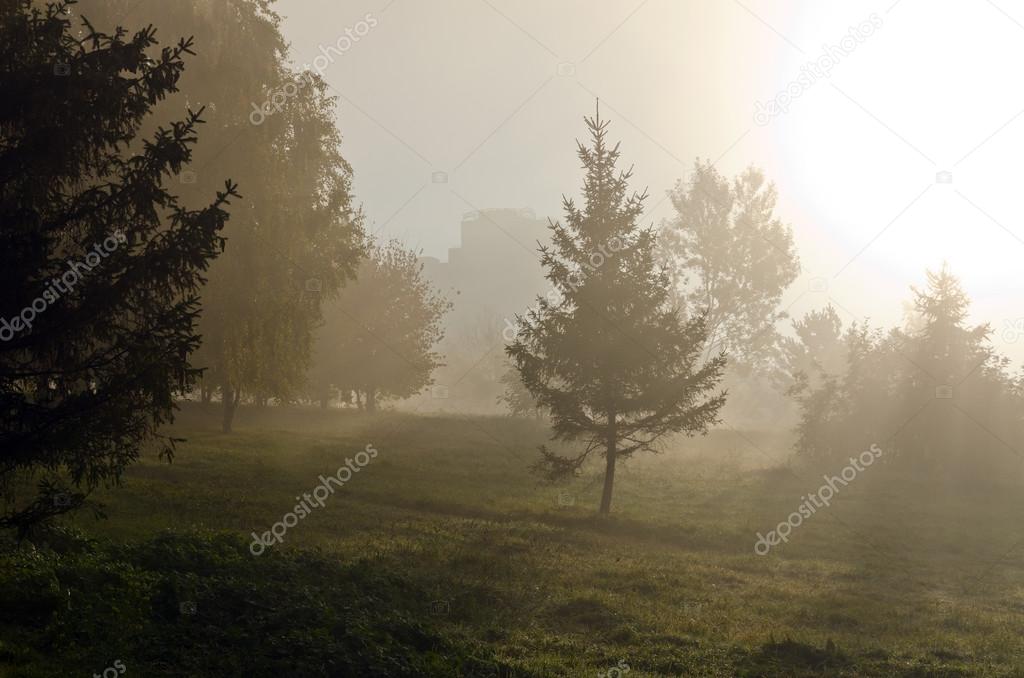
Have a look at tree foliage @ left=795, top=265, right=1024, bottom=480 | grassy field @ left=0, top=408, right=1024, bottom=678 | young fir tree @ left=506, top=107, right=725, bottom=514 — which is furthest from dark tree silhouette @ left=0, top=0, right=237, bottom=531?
tree foliage @ left=795, top=265, right=1024, bottom=480

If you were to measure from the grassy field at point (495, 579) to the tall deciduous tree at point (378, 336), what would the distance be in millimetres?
20021

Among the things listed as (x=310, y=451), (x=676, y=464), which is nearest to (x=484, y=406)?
(x=676, y=464)

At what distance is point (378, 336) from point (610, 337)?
3210cm

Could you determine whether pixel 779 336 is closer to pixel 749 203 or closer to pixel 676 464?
pixel 749 203

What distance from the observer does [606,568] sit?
18.2m

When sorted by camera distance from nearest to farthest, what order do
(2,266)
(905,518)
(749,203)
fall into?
(2,266)
(905,518)
(749,203)

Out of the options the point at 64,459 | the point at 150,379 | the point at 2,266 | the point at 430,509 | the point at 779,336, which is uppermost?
the point at 779,336

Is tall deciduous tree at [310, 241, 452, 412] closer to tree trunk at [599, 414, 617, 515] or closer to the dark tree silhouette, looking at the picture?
tree trunk at [599, 414, 617, 515]

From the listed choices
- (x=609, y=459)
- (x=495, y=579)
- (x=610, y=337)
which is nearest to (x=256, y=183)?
(x=610, y=337)

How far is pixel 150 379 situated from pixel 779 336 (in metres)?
68.4

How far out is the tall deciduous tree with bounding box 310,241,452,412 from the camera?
5322 cm

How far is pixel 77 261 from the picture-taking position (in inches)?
376

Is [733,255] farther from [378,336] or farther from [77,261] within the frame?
[77,261]

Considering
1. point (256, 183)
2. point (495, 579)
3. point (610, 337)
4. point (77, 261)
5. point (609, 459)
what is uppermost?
point (256, 183)
